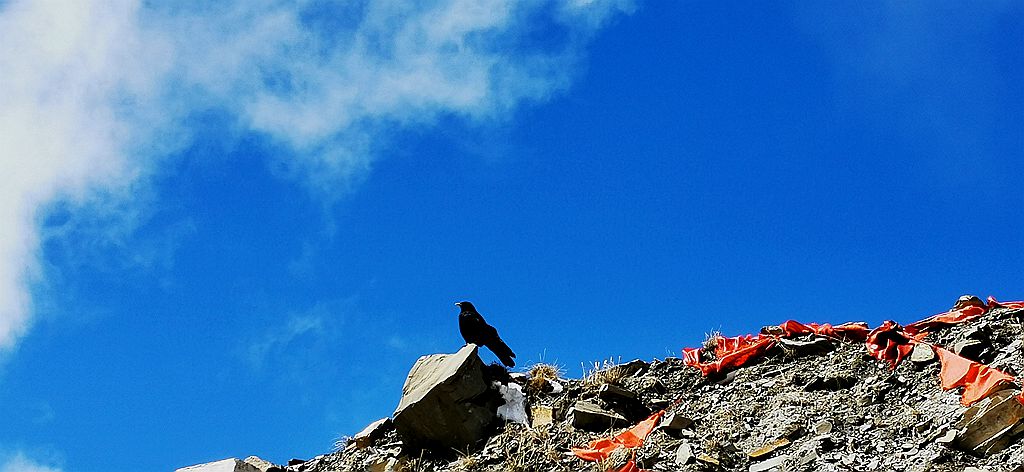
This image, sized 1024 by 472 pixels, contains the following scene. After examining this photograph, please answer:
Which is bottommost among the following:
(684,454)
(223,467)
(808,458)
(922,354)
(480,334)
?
(808,458)

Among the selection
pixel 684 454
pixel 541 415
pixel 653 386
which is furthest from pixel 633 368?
pixel 684 454

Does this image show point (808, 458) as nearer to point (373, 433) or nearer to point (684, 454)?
point (684, 454)

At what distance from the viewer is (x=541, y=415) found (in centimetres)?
1021

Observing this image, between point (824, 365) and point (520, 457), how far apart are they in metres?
3.58

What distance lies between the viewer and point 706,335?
11.7m

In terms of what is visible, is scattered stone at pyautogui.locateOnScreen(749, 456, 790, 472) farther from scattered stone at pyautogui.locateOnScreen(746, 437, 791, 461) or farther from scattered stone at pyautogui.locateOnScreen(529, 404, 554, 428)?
scattered stone at pyautogui.locateOnScreen(529, 404, 554, 428)

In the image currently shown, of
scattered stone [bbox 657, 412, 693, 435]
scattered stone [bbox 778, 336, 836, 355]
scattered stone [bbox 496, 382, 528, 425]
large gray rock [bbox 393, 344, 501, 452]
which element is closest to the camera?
scattered stone [bbox 657, 412, 693, 435]

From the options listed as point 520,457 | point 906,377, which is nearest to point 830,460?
point 906,377

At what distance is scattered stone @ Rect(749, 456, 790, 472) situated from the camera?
8039 mm

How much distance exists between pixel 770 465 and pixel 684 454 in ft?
2.49

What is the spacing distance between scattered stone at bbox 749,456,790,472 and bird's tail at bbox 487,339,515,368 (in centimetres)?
369

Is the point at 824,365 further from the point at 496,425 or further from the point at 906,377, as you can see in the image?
the point at 496,425

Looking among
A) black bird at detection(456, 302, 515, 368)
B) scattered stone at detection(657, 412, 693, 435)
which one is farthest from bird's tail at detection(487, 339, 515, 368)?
scattered stone at detection(657, 412, 693, 435)

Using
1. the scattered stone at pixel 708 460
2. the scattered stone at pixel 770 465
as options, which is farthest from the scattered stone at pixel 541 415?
the scattered stone at pixel 770 465
